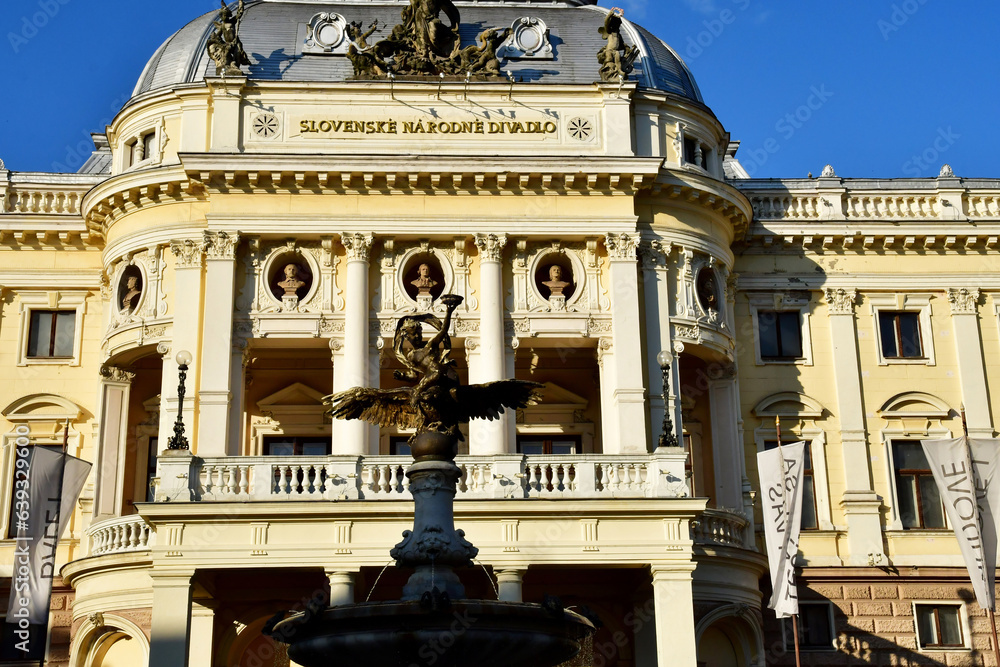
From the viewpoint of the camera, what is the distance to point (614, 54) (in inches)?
1404

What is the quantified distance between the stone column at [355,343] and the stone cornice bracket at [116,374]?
5976 mm

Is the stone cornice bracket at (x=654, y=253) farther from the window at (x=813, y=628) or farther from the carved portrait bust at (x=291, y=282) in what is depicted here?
the window at (x=813, y=628)

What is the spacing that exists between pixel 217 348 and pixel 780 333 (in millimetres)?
15534

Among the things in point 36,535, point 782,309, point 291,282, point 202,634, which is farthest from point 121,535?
point 782,309

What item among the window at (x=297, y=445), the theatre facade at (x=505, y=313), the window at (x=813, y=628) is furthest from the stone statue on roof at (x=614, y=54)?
the window at (x=813, y=628)

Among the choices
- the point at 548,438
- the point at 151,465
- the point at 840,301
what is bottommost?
the point at 151,465

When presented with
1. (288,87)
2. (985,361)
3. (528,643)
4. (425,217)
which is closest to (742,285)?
(985,361)

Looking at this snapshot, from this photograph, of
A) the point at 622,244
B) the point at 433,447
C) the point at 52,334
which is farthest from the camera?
the point at 52,334

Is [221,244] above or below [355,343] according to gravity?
above

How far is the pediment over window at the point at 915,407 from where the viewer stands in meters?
37.2

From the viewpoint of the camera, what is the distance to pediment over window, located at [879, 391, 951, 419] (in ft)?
122

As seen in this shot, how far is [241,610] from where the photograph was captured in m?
33.1

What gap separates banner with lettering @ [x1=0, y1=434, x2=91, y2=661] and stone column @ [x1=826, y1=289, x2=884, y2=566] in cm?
1949

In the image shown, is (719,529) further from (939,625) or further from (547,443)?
(939,625)
